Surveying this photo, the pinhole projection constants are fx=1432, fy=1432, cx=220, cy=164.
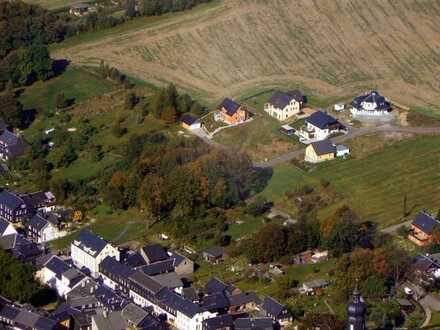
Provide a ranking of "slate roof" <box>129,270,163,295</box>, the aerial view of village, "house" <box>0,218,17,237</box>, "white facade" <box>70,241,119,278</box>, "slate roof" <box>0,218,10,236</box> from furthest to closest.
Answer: "slate roof" <box>0,218,10,236</box>, "house" <box>0,218,17,237</box>, "white facade" <box>70,241,119,278</box>, "slate roof" <box>129,270,163,295</box>, the aerial view of village

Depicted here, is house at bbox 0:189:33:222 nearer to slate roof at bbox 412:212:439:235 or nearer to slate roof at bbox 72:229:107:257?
slate roof at bbox 72:229:107:257

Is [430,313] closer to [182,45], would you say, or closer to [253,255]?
[253,255]

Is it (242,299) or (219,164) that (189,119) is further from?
(242,299)

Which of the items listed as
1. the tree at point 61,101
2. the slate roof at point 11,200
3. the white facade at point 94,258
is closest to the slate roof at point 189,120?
the tree at point 61,101

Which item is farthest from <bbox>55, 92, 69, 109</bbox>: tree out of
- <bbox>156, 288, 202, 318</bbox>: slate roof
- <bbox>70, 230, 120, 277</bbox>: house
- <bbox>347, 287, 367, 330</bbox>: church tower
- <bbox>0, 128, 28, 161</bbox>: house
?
<bbox>347, 287, 367, 330</bbox>: church tower

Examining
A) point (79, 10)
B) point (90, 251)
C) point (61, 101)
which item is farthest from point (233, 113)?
point (79, 10)
